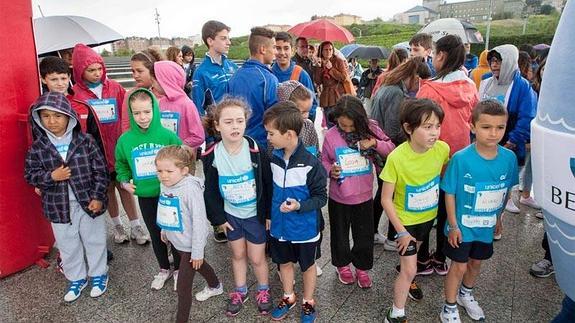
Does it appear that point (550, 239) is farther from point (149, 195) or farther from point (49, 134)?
point (49, 134)

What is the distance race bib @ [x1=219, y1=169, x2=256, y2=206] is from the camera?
7.67ft

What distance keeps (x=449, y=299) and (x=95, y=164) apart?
8.35ft

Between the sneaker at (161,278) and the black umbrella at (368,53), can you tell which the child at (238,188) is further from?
the black umbrella at (368,53)

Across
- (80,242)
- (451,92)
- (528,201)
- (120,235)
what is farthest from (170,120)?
(528,201)

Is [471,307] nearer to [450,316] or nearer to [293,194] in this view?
[450,316]

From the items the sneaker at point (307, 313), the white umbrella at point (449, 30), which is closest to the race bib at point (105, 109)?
the sneaker at point (307, 313)

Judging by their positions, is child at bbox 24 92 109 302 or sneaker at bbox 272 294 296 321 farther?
child at bbox 24 92 109 302

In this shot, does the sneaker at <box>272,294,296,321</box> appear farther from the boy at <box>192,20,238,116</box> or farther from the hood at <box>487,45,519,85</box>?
the hood at <box>487,45,519,85</box>

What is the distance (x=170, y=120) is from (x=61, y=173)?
83 cm

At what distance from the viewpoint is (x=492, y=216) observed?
2221 mm

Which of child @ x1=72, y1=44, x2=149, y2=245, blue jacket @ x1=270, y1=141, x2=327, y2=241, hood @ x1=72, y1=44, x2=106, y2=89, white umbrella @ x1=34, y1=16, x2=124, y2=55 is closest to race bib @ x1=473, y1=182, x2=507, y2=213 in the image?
blue jacket @ x1=270, y1=141, x2=327, y2=241

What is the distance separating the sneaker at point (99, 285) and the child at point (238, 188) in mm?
1012

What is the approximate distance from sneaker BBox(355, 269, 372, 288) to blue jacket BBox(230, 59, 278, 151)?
1161 millimetres

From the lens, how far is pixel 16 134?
295 cm
